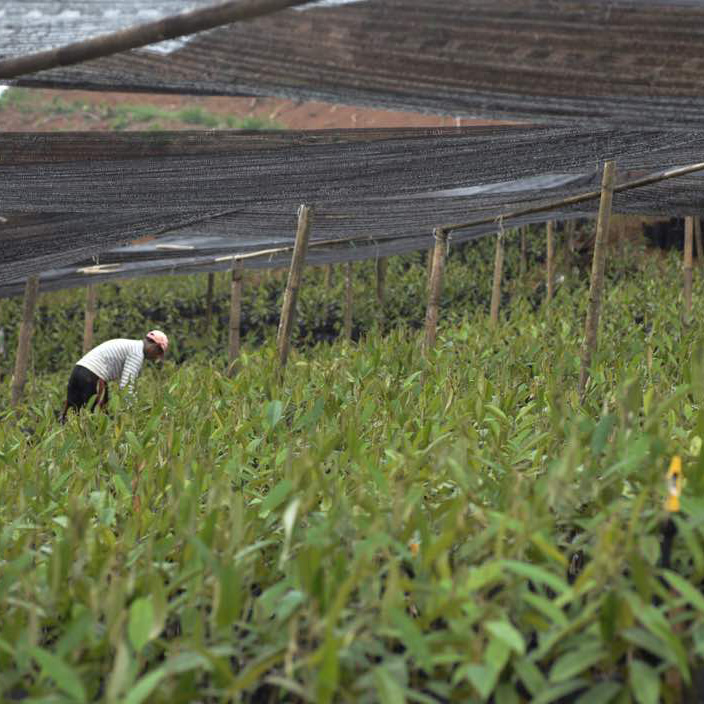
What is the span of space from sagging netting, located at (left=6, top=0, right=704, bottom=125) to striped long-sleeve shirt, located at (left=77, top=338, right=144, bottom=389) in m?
3.39

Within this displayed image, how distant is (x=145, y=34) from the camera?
1979 millimetres

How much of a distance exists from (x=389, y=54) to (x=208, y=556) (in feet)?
4.44

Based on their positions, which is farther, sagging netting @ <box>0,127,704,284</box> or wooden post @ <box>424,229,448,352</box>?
wooden post @ <box>424,229,448,352</box>

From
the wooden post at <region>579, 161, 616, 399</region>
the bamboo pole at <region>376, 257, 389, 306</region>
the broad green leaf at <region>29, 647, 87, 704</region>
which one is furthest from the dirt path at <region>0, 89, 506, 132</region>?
the broad green leaf at <region>29, 647, 87, 704</region>

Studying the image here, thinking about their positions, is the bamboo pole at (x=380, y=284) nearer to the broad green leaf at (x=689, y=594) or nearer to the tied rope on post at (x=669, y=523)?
the tied rope on post at (x=669, y=523)

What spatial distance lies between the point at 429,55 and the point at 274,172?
1645 mm

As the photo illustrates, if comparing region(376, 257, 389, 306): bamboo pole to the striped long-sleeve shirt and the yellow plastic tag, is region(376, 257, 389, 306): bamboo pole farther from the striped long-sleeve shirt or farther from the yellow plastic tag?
the yellow plastic tag

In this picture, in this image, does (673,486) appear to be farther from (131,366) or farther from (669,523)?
(131,366)

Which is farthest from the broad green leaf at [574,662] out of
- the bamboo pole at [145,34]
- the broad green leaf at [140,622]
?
the bamboo pole at [145,34]

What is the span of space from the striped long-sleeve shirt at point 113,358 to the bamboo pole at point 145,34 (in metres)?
3.66

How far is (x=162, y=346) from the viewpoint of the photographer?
232 inches

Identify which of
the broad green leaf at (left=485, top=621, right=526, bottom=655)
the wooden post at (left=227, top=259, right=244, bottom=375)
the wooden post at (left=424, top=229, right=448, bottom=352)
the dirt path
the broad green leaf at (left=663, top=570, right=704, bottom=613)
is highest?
the broad green leaf at (left=485, top=621, right=526, bottom=655)

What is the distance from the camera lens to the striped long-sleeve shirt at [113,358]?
19.1 feet

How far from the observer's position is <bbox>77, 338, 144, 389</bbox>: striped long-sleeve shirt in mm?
5836
